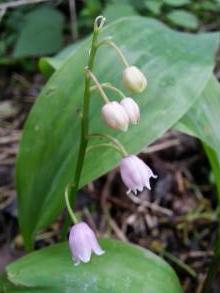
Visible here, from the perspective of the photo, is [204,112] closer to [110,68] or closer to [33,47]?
[110,68]

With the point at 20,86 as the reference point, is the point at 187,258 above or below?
below

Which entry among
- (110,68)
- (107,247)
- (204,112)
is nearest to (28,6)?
(110,68)

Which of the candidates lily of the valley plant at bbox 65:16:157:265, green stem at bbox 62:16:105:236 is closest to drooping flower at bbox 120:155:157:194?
lily of the valley plant at bbox 65:16:157:265

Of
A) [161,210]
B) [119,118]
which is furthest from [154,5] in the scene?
[119,118]

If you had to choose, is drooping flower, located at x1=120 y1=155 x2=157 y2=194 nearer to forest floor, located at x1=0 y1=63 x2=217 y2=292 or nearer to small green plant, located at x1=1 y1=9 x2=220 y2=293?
small green plant, located at x1=1 y1=9 x2=220 y2=293

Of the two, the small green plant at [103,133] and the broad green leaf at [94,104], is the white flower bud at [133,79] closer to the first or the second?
the small green plant at [103,133]

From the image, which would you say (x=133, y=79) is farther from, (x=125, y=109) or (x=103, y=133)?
(x=103, y=133)
